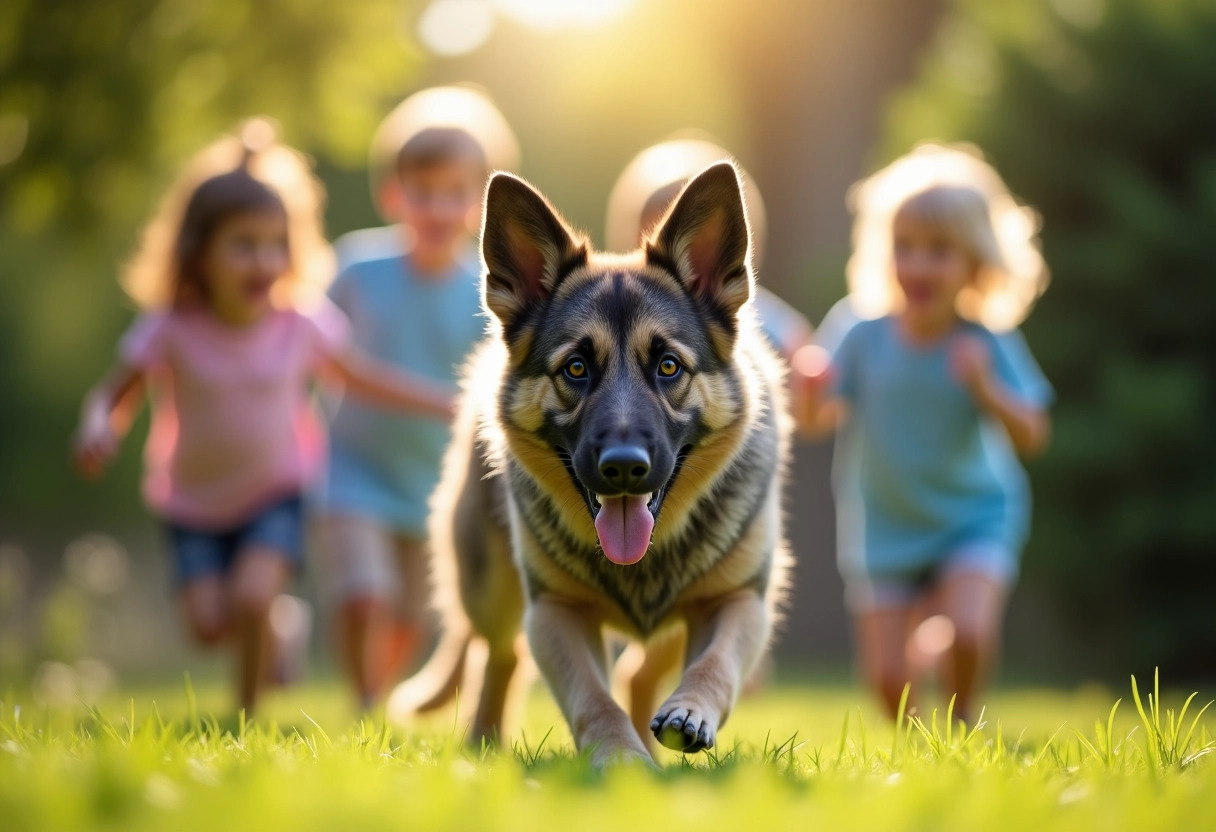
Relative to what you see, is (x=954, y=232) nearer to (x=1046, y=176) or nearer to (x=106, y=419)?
(x=106, y=419)

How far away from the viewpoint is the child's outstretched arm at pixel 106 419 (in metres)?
5.84

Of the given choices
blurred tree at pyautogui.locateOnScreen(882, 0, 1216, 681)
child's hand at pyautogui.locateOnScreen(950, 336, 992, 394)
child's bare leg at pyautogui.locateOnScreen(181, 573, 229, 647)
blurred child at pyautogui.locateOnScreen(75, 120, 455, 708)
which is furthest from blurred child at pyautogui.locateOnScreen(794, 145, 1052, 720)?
blurred tree at pyautogui.locateOnScreen(882, 0, 1216, 681)

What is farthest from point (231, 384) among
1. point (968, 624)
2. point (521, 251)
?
point (968, 624)

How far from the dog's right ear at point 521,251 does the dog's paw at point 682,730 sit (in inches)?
65.7

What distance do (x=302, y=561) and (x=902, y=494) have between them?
347cm

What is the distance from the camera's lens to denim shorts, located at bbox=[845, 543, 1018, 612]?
273 inches

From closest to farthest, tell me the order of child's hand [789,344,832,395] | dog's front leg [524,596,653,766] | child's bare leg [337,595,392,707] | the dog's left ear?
dog's front leg [524,596,653,766], the dog's left ear, child's hand [789,344,832,395], child's bare leg [337,595,392,707]

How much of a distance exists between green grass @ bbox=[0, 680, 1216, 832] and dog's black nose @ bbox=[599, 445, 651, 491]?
0.86 metres

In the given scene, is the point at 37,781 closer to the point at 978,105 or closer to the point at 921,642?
the point at 921,642

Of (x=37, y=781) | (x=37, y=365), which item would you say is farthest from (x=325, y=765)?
(x=37, y=365)

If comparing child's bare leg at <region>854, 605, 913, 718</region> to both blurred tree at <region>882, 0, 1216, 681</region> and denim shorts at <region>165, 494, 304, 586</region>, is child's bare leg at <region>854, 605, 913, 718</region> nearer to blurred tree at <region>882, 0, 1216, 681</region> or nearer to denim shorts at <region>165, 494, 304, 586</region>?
denim shorts at <region>165, 494, 304, 586</region>

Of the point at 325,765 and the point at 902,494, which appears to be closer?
the point at 325,765

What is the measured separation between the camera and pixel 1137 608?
1227 centimetres

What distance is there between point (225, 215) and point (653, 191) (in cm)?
240
